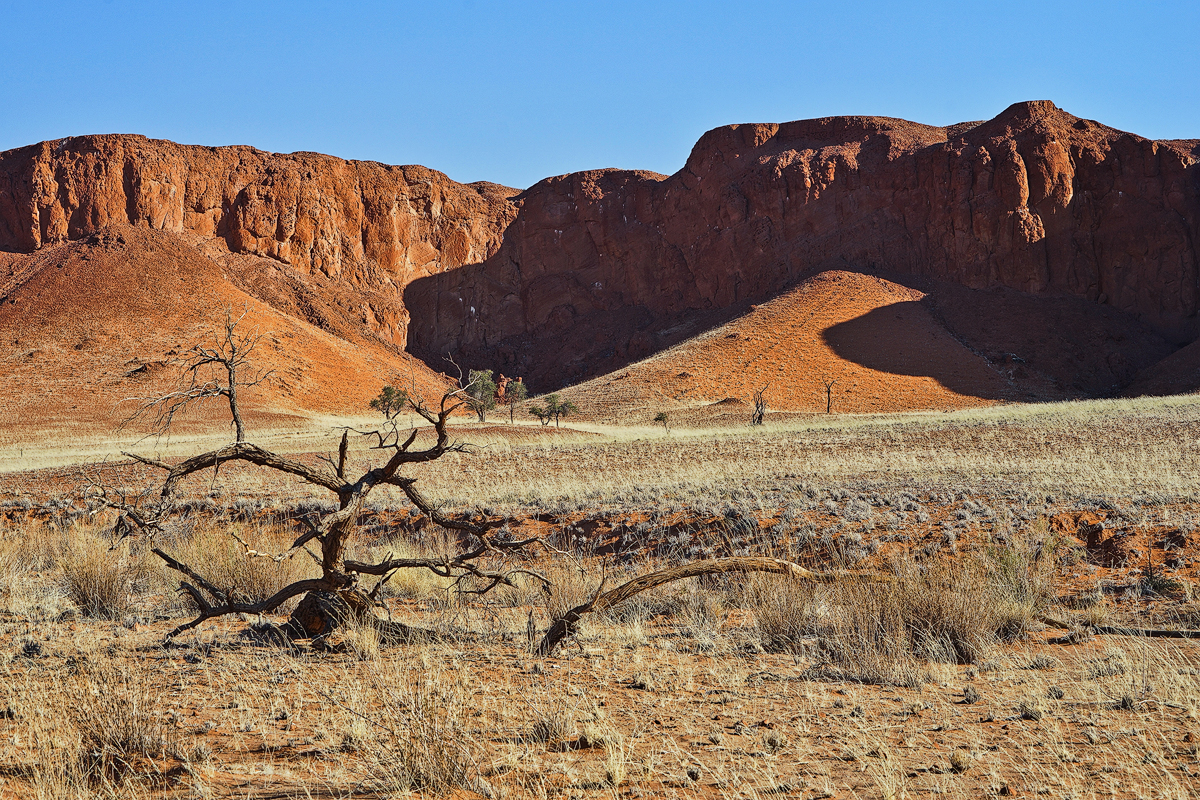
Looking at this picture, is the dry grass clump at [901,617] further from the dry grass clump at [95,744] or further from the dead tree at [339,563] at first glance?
the dry grass clump at [95,744]

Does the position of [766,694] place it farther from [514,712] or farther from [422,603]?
[422,603]

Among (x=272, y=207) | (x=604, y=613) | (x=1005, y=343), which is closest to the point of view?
(x=604, y=613)

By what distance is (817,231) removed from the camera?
84.6m

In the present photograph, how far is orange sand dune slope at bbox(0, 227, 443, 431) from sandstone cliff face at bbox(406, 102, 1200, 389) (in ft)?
72.0

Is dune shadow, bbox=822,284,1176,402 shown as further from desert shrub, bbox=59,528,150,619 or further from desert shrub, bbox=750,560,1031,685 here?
desert shrub, bbox=59,528,150,619

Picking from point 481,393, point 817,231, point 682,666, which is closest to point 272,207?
point 481,393

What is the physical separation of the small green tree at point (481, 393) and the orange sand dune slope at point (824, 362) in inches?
323

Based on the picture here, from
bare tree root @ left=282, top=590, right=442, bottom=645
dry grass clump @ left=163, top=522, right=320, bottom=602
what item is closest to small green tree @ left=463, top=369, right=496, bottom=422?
bare tree root @ left=282, top=590, right=442, bottom=645

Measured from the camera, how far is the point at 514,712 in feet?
16.2

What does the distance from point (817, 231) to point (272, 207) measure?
58571 mm

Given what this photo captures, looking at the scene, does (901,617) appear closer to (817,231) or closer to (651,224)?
(817,231)

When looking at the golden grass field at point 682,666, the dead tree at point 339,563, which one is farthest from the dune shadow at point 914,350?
the dead tree at point 339,563

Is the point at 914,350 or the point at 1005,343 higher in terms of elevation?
the point at 1005,343

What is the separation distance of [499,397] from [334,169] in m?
37.2
